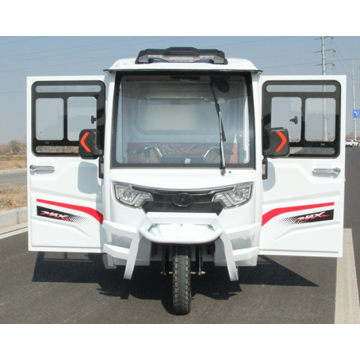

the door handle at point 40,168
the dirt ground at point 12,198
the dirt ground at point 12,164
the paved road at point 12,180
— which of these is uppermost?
the door handle at point 40,168

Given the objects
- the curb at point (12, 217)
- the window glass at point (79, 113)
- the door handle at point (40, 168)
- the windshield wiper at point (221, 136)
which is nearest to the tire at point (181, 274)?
the windshield wiper at point (221, 136)

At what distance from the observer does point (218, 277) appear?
6656mm

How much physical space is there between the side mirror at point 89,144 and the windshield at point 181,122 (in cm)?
22

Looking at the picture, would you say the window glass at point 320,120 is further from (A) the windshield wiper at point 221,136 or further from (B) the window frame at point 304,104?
(A) the windshield wiper at point 221,136

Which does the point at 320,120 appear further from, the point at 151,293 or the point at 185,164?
the point at 151,293

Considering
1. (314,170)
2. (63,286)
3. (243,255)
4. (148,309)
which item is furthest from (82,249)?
(314,170)

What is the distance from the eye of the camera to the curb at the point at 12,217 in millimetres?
10312

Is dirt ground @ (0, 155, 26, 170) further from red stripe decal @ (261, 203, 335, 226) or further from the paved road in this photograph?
red stripe decal @ (261, 203, 335, 226)

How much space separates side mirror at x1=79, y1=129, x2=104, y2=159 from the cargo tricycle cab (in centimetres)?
1

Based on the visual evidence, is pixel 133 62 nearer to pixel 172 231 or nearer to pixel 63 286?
pixel 172 231

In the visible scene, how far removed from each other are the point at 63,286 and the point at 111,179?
6.05 feet

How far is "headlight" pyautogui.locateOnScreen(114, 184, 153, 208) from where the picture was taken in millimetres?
5102

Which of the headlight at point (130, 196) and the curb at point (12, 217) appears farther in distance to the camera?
the curb at point (12, 217)

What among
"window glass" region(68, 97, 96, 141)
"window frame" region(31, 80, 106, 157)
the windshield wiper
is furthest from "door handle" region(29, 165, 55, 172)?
the windshield wiper
